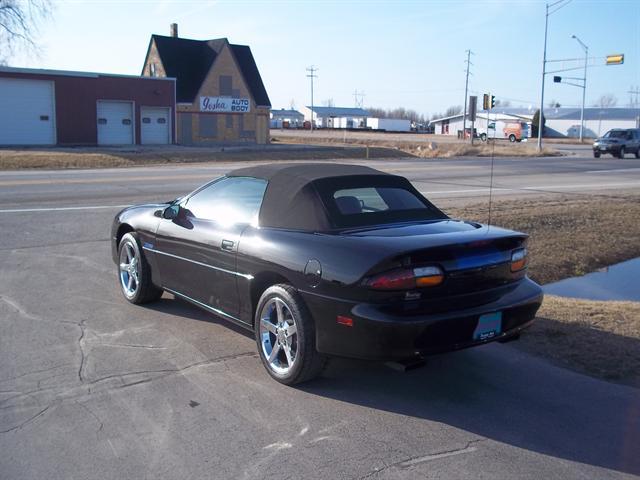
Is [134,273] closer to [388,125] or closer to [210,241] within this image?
[210,241]

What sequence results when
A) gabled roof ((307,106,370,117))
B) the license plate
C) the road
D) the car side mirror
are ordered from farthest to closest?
gabled roof ((307,106,370,117)), the car side mirror, the license plate, the road

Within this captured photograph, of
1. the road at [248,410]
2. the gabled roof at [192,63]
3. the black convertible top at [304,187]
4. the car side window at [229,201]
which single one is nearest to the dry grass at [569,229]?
the black convertible top at [304,187]

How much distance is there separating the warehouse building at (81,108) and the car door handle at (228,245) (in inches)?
1514

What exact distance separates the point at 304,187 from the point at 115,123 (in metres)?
41.4

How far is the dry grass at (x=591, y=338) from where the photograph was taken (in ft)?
17.9

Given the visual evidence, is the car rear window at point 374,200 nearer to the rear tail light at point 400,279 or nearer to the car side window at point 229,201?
the car side window at point 229,201

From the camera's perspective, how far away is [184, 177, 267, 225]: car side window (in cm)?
581

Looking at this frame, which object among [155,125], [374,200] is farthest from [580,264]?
[155,125]

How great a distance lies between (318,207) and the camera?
17.2 ft

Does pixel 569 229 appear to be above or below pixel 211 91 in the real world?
below

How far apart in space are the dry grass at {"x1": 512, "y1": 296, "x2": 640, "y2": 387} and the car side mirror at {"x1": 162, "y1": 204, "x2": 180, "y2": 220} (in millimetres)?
3338

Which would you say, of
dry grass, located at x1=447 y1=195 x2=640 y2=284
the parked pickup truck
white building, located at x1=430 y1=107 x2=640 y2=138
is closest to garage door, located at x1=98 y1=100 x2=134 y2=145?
the parked pickup truck

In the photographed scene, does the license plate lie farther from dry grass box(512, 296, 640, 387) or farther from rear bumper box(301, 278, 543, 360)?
dry grass box(512, 296, 640, 387)

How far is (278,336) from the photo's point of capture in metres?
5.09
